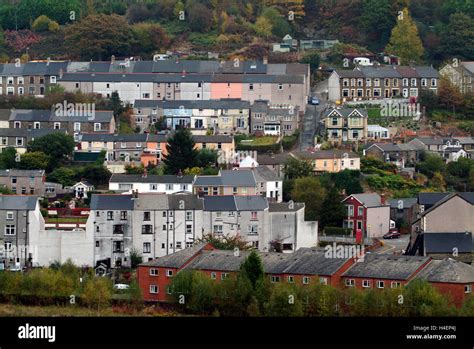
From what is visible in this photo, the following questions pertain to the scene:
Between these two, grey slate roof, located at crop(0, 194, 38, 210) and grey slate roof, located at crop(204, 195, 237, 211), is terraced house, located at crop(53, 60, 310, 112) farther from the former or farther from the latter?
grey slate roof, located at crop(0, 194, 38, 210)

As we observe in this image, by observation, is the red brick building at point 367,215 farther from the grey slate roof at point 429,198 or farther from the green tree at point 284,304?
the green tree at point 284,304

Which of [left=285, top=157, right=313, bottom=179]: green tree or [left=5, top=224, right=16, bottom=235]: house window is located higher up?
[left=285, top=157, right=313, bottom=179]: green tree

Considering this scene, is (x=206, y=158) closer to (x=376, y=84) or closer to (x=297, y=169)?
(x=297, y=169)

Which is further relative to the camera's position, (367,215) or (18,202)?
(367,215)

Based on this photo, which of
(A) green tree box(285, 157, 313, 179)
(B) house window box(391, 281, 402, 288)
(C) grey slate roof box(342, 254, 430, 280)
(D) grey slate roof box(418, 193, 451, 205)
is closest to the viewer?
(B) house window box(391, 281, 402, 288)

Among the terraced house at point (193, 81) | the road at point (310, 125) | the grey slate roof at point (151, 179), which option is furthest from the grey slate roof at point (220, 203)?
the terraced house at point (193, 81)

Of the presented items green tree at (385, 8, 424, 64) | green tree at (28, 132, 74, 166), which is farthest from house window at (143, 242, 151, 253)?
green tree at (385, 8, 424, 64)

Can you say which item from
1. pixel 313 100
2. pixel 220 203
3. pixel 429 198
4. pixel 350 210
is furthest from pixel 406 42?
pixel 220 203
